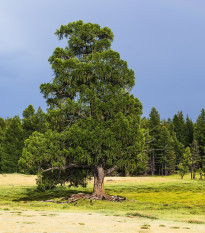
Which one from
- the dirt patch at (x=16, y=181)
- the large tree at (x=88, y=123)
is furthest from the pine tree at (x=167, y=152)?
the large tree at (x=88, y=123)

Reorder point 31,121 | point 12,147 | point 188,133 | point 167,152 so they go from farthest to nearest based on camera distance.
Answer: point 188,133 → point 167,152 → point 12,147 → point 31,121

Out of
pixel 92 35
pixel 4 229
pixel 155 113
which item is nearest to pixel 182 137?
pixel 155 113

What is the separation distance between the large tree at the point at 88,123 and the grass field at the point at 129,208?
3069 mm

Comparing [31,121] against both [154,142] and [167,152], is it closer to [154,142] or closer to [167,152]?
[154,142]

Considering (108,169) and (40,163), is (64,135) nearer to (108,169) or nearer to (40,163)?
(40,163)

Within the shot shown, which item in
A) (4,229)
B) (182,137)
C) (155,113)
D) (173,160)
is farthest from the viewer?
(182,137)

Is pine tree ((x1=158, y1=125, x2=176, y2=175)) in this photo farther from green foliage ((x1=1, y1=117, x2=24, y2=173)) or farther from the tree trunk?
the tree trunk

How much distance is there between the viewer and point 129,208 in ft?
60.7

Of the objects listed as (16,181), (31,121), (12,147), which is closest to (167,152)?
(31,121)

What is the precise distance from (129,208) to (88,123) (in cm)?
743

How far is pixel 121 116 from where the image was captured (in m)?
21.8

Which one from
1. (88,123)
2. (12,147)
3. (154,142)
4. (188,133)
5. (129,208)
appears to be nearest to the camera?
(129,208)

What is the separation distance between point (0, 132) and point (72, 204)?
2280 inches

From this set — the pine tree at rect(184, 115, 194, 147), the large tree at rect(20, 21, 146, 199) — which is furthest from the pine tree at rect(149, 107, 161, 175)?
the large tree at rect(20, 21, 146, 199)
